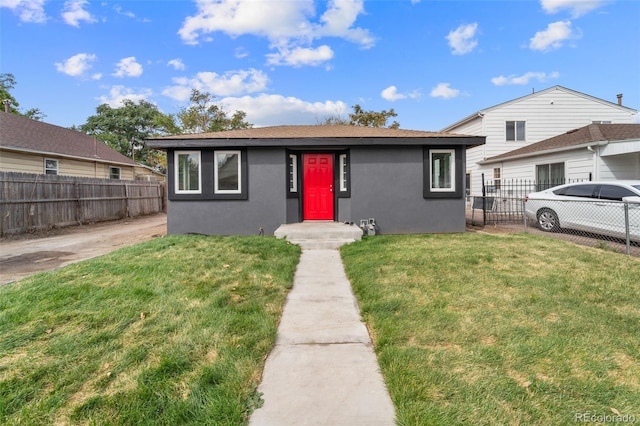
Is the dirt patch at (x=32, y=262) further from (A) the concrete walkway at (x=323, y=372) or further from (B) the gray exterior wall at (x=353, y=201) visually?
(A) the concrete walkway at (x=323, y=372)

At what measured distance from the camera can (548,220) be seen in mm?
8891

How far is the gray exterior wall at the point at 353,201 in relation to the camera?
8523mm

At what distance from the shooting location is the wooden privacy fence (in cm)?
959

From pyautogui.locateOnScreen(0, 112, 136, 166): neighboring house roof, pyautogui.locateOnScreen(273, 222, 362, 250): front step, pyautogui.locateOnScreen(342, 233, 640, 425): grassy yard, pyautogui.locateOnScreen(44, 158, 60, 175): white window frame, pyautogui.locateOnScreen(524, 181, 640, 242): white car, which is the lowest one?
pyautogui.locateOnScreen(342, 233, 640, 425): grassy yard

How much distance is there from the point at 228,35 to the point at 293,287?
11.1 m

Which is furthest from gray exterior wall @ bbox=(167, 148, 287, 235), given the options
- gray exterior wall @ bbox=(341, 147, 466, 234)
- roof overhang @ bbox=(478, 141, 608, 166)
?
roof overhang @ bbox=(478, 141, 608, 166)

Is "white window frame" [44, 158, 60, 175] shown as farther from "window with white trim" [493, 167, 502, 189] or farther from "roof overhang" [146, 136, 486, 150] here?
"window with white trim" [493, 167, 502, 189]

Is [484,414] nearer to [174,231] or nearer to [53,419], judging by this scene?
[53,419]

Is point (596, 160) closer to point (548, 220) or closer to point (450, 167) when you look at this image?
point (548, 220)

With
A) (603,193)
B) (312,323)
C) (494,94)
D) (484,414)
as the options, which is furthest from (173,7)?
(494,94)

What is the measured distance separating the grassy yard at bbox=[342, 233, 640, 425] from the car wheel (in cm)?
360

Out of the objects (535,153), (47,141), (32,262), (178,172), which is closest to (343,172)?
(178,172)

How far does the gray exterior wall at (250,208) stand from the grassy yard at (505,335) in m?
3.76

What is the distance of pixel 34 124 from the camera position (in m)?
16.0
